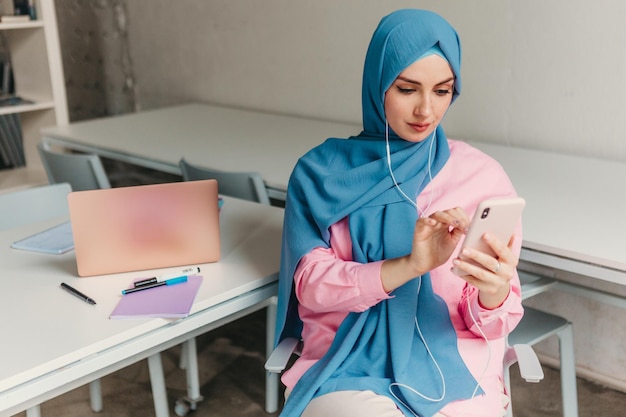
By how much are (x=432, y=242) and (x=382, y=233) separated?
8.5 inches

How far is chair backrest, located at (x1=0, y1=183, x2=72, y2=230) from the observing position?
7.30ft

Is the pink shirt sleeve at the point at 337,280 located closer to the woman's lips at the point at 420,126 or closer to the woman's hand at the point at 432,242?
the woman's hand at the point at 432,242

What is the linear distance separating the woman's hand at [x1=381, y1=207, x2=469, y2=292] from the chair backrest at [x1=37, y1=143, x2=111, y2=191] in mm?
1543

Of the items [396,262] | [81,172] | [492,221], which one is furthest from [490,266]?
[81,172]

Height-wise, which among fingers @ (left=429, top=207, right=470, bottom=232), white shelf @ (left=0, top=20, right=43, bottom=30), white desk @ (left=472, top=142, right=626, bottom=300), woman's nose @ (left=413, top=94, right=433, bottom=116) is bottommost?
white desk @ (left=472, top=142, right=626, bottom=300)

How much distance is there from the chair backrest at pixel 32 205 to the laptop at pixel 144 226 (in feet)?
2.10

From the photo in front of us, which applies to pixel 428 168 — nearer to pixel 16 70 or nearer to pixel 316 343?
pixel 316 343

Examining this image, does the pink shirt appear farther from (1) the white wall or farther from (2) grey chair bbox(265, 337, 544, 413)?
(1) the white wall

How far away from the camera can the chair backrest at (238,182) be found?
233 cm

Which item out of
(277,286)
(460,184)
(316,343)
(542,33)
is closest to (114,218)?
A: (277,286)

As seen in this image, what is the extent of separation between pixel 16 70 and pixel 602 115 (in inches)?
117

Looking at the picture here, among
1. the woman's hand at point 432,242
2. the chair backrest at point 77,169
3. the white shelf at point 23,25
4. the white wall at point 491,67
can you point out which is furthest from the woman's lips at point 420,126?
the white shelf at point 23,25

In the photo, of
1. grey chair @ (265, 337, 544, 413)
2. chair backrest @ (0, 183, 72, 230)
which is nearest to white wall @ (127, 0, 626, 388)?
grey chair @ (265, 337, 544, 413)

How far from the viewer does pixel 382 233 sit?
1.53 m
